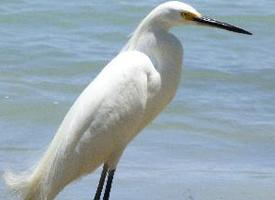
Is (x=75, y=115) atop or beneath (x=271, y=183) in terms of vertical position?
atop

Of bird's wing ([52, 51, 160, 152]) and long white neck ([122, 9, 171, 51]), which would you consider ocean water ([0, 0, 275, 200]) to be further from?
long white neck ([122, 9, 171, 51])

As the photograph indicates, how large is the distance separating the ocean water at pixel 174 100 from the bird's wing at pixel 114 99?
2.51ft

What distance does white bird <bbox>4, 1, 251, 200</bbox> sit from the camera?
5.23 m

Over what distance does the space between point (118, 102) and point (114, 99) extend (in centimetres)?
3

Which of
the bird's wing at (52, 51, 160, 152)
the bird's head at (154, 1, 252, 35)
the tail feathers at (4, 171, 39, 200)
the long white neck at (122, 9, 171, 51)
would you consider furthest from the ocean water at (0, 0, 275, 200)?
the bird's head at (154, 1, 252, 35)

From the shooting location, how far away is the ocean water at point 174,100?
668 cm

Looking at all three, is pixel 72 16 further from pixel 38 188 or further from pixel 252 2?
pixel 38 188

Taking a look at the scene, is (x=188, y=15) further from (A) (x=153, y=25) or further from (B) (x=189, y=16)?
(A) (x=153, y=25)

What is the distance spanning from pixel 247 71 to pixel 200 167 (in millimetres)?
3244

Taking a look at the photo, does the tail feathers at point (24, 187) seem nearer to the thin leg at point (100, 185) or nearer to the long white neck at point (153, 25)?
the thin leg at point (100, 185)

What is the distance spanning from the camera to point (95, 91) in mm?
5246

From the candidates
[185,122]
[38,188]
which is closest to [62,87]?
[185,122]

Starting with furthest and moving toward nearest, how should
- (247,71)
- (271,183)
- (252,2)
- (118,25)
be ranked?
1. (252,2)
2. (118,25)
3. (247,71)
4. (271,183)

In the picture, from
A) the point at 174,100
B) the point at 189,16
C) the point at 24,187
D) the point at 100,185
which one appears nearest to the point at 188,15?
the point at 189,16
